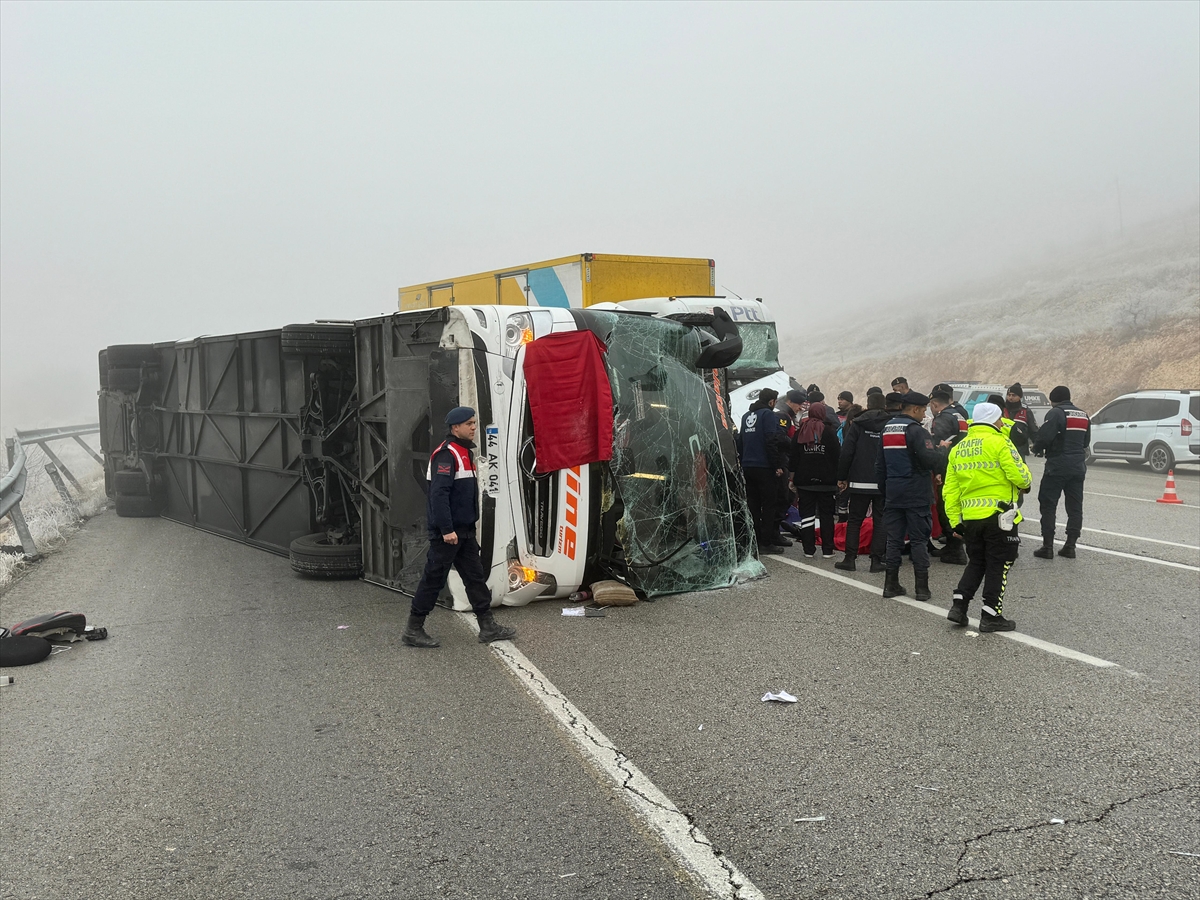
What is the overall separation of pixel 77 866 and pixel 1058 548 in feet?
32.1

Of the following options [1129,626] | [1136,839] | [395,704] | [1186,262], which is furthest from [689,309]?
[1186,262]

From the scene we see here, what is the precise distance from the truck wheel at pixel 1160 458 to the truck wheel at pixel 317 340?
55.4 ft

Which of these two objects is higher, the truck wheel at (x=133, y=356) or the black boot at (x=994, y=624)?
the truck wheel at (x=133, y=356)

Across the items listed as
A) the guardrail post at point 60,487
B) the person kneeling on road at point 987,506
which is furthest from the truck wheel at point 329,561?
the guardrail post at point 60,487

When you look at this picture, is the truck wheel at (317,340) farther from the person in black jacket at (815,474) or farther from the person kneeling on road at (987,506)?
the person kneeling on road at (987,506)

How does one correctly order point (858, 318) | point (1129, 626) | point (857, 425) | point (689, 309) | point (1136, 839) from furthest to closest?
point (858, 318)
point (689, 309)
point (857, 425)
point (1129, 626)
point (1136, 839)

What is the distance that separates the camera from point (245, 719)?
213 inches

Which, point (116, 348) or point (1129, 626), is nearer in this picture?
point (1129, 626)

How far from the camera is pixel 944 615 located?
298 inches

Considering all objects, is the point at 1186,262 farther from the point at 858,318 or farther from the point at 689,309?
the point at 689,309

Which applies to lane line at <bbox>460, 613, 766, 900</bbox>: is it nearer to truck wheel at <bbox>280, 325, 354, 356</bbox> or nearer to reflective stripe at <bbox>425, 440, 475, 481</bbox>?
reflective stripe at <bbox>425, 440, 475, 481</bbox>

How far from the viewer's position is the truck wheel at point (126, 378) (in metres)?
14.6

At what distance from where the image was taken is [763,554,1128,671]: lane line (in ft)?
20.5

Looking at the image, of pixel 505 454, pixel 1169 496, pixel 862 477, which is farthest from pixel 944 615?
pixel 1169 496
